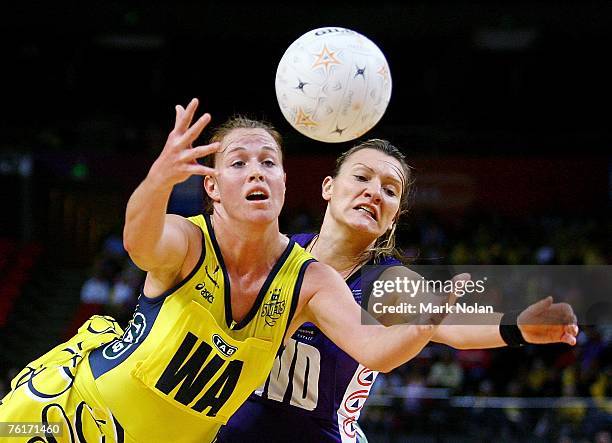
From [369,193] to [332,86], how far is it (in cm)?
62

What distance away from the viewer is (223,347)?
11.4ft

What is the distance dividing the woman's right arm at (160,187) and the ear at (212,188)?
522 mm

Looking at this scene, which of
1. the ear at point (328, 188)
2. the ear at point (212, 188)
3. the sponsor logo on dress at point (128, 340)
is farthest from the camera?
the ear at point (328, 188)

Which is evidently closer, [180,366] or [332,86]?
[180,366]

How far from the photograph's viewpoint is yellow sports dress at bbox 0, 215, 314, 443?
136 inches

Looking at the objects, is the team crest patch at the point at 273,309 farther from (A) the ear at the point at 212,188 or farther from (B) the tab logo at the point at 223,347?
(A) the ear at the point at 212,188

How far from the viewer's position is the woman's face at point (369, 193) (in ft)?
14.6

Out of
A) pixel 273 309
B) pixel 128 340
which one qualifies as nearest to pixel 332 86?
pixel 273 309

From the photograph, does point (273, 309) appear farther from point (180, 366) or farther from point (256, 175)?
point (256, 175)

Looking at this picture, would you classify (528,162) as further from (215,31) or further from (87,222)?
(87,222)

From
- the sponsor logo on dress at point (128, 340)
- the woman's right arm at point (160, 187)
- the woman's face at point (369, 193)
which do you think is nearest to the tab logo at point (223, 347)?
the sponsor logo on dress at point (128, 340)

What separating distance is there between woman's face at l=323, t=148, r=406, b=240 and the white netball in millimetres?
304

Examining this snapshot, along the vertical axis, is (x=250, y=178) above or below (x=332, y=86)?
below

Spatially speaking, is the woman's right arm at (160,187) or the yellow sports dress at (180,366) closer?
the woman's right arm at (160,187)
